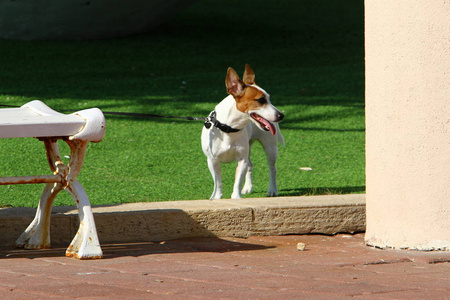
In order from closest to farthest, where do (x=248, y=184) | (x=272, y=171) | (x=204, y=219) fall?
(x=204, y=219)
(x=272, y=171)
(x=248, y=184)

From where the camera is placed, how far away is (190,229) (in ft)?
18.7

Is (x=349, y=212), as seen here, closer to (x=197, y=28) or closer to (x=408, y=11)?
(x=408, y=11)

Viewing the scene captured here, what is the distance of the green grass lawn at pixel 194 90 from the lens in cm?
856

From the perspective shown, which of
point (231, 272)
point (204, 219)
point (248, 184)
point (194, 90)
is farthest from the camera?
point (194, 90)

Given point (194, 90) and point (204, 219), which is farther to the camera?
point (194, 90)

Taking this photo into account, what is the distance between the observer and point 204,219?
5.72 meters

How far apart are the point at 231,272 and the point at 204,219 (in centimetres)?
113

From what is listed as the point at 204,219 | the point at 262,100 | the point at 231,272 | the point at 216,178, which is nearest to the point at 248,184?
the point at 216,178

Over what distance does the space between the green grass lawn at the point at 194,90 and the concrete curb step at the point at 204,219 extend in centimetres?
152

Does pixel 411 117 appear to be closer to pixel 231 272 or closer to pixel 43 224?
pixel 231 272

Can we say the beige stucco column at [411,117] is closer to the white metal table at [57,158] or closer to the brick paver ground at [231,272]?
the brick paver ground at [231,272]

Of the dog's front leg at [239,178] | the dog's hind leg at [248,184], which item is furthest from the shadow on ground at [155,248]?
the dog's hind leg at [248,184]

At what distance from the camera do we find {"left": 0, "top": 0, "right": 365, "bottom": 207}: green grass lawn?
856 cm

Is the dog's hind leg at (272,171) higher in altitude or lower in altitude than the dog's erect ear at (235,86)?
lower
